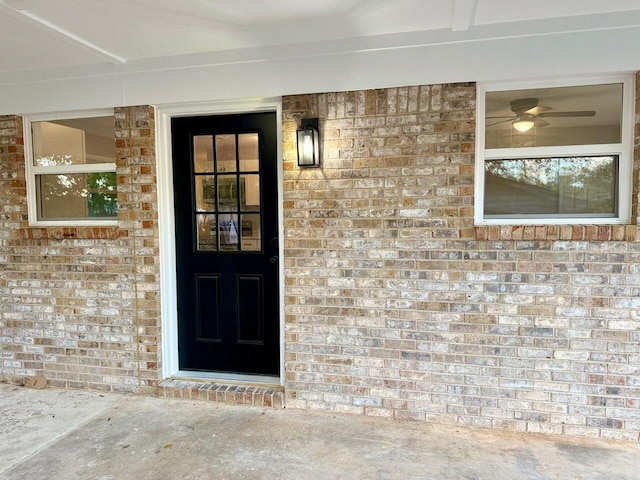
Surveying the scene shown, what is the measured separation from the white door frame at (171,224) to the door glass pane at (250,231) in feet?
0.72

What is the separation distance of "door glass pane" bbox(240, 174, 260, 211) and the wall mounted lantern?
47 cm

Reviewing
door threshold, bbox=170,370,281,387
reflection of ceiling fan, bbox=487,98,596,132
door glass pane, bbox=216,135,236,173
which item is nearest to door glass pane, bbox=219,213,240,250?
door glass pane, bbox=216,135,236,173

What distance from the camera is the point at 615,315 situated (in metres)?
2.46

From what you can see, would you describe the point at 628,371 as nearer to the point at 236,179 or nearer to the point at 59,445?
the point at 236,179

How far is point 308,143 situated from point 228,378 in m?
1.93

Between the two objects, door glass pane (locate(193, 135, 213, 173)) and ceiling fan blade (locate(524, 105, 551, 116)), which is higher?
ceiling fan blade (locate(524, 105, 551, 116))

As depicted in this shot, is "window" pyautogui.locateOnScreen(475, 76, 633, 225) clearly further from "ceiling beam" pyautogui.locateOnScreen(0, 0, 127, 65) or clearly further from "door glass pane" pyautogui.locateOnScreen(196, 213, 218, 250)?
"ceiling beam" pyautogui.locateOnScreen(0, 0, 127, 65)

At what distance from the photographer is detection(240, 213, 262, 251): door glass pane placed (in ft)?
10.0

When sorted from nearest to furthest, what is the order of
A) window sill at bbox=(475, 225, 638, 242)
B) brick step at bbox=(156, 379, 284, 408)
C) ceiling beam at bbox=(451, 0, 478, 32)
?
ceiling beam at bbox=(451, 0, 478, 32)
window sill at bbox=(475, 225, 638, 242)
brick step at bbox=(156, 379, 284, 408)

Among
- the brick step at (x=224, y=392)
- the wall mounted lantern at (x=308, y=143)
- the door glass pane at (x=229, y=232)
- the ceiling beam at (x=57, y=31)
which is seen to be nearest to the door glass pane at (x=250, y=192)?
the door glass pane at (x=229, y=232)

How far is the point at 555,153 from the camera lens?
8.34ft

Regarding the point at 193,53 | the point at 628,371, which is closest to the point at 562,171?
the point at 628,371

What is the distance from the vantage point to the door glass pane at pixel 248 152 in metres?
3.01

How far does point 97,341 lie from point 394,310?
7.84 ft
